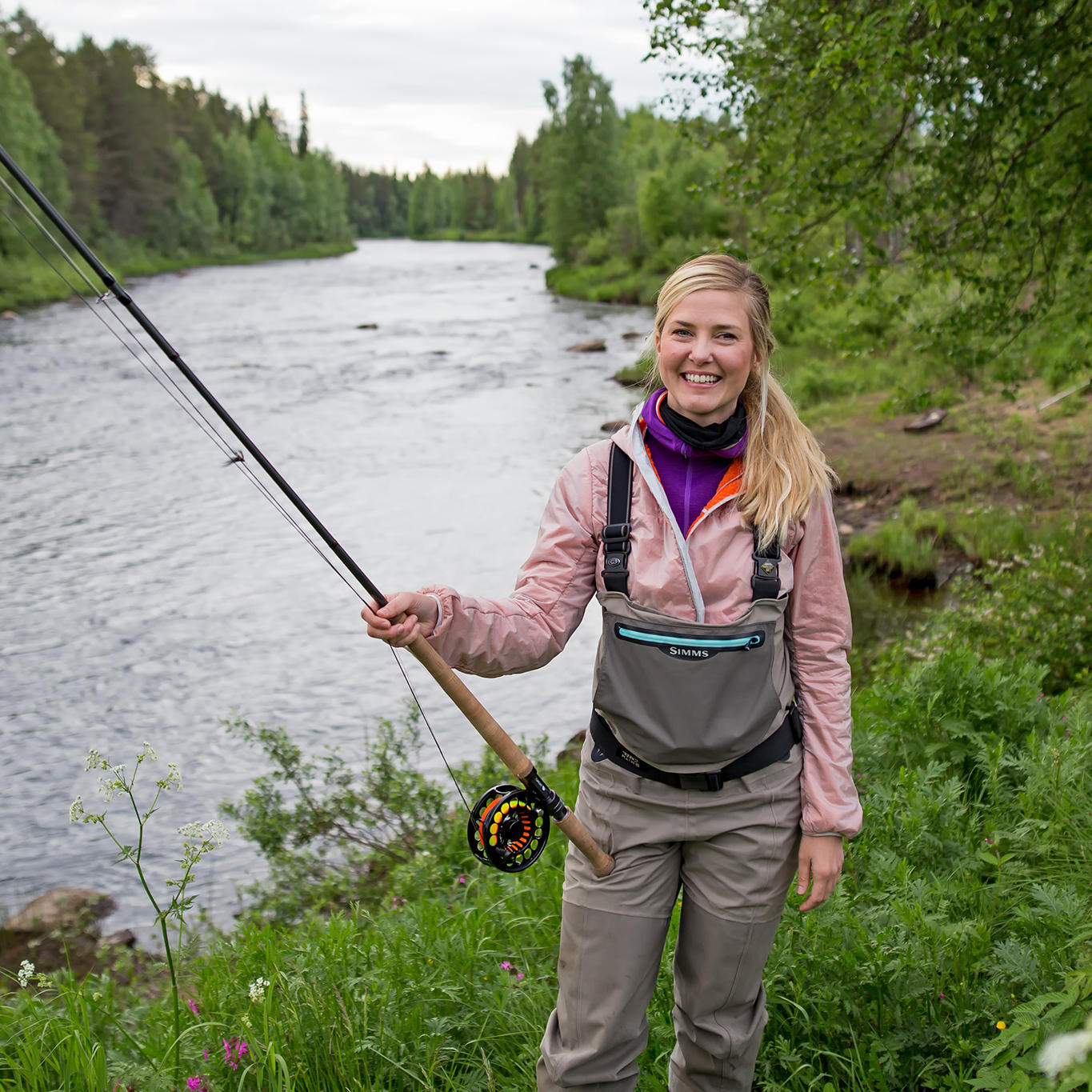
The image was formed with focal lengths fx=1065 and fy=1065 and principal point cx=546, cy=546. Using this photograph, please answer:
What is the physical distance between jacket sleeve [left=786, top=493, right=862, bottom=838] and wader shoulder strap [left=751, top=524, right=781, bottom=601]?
0.34 feet

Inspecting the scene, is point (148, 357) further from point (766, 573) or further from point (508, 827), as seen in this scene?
point (766, 573)

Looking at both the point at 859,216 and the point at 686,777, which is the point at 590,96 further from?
the point at 686,777

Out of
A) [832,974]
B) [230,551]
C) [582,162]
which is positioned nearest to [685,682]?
[832,974]

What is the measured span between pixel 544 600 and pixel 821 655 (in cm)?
63

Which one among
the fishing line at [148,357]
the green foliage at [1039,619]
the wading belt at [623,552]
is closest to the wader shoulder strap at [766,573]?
the wading belt at [623,552]

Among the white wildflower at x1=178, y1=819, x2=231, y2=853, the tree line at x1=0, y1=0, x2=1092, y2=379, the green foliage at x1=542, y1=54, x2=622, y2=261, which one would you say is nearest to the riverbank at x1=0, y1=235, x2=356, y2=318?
the tree line at x1=0, y1=0, x2=1092, y2=379

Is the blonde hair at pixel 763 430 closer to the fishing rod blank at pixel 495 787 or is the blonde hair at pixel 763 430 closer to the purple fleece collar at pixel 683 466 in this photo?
the purple fleece collar at pixel 683 466

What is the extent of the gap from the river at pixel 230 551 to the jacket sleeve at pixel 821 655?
13.9 feet

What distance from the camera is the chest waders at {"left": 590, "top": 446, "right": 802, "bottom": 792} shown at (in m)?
2.17

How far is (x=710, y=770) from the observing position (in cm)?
221

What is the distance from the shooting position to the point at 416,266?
64750 mm

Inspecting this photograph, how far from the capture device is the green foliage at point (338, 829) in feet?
17.6

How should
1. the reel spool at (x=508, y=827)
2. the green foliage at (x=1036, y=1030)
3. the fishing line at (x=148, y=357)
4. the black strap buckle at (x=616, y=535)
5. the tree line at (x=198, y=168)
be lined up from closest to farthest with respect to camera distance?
the green foliage at (x=1036, y=1030) < the fishing line at (x=148, y=357) < the black strap buckle at (x=616, y=535) < the reel spool at (x=508, y=827) < the tree line at (x=198, y=168)

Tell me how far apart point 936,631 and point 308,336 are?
2426 centimetres
